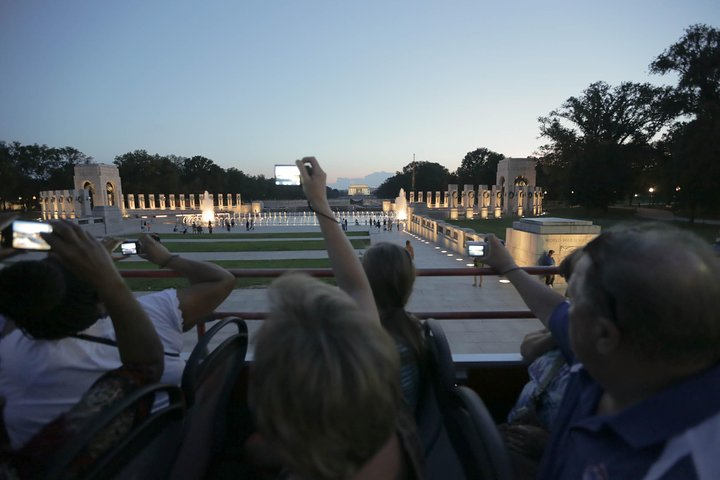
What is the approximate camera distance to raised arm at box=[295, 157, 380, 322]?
1.59 metres

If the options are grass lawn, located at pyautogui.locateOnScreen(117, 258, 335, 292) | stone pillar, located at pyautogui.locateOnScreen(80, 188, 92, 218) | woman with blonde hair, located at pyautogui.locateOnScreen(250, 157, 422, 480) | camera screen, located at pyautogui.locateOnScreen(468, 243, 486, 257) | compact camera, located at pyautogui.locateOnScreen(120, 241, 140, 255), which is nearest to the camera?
woman with blonde hair, located at pyautogui.locateOnScreen(250, 157, 422, 480)

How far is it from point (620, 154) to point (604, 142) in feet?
8.53

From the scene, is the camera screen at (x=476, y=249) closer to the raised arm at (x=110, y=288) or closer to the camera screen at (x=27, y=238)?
the raised arm at (x=110, y=288)

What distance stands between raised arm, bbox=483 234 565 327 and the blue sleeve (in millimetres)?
129

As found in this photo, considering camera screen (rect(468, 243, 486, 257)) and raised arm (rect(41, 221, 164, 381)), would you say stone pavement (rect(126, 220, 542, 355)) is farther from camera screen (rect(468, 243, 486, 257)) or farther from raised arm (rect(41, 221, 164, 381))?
raised arm (rect(41, 221, 164, 381))

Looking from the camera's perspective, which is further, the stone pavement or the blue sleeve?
the stone pavement

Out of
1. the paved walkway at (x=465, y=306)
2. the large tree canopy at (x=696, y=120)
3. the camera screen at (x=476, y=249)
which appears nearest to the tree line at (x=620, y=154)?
the large tree canopy at (x=696, y=120)

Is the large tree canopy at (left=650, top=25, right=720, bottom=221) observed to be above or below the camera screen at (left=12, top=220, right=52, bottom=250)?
above

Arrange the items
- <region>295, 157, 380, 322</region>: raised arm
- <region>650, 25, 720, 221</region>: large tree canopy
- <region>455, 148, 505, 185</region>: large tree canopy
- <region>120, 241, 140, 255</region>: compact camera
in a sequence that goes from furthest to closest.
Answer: <region>455, 148, 505, 185</region>: large tree canopy
<region>650, 25, 720, 221</region>: large tree canopy
<region>120, 241, 140, 255</region>: compact camera
<region>295, 157, 380, 322</region>: raised arm

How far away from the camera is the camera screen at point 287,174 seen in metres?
2.57

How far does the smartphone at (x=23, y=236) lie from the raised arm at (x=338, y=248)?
1324 millimetres

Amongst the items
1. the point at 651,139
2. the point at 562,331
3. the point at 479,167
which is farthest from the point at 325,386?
the point at 479,167

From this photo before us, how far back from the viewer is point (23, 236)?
1.89m

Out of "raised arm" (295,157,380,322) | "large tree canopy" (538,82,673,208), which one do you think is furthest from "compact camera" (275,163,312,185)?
"large tree canopy" (538,82,673,208)
